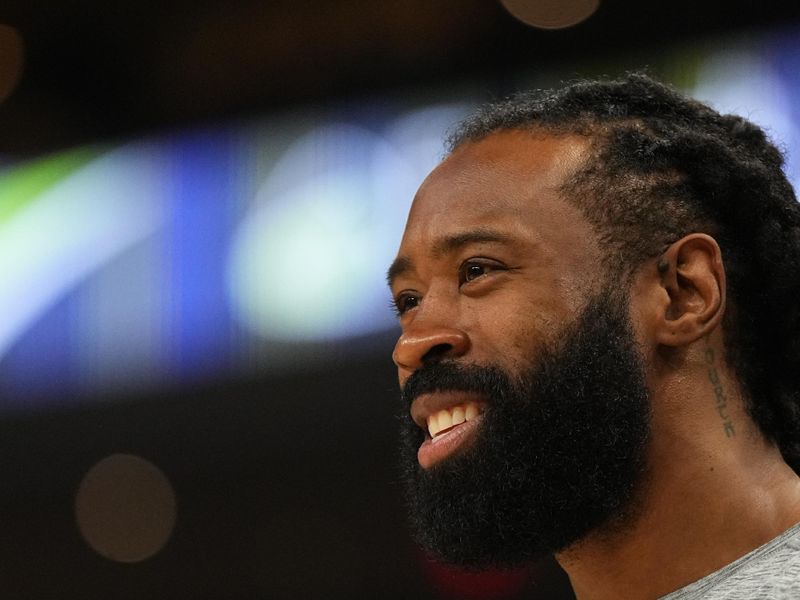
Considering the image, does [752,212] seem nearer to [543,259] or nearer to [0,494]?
[543,259]

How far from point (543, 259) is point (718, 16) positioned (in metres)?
3.28

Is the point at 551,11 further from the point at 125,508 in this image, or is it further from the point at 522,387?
the point at 522,387

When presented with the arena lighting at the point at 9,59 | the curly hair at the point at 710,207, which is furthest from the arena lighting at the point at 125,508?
the curly hair at the point at 710,207

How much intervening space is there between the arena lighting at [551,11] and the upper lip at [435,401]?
11.3ft

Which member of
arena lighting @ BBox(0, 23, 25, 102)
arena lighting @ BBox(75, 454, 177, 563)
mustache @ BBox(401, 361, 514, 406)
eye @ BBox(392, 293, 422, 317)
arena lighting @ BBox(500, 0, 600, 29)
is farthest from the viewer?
arena lighting @ BBox(0, 23, 25, 102)

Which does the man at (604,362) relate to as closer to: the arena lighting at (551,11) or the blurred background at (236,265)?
the blurred background at (236,265)

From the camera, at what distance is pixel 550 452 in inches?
87.0

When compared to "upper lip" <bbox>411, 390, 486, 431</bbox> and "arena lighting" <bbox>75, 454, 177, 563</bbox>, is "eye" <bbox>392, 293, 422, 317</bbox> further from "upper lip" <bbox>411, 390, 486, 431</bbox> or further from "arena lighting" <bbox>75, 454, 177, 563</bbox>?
"arena lighting" <bbox>75, 454, 177, 563</bbox>

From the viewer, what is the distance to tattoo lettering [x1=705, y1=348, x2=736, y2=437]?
2215mm

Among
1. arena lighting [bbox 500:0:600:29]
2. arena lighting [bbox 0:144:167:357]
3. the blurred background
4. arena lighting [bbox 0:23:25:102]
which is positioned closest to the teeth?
the blurred background

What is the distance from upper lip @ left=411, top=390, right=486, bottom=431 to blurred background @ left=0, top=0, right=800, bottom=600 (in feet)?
9.63

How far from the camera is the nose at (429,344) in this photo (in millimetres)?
2244

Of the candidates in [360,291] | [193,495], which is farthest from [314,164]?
[193,495]

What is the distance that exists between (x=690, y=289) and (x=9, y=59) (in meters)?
4.96
